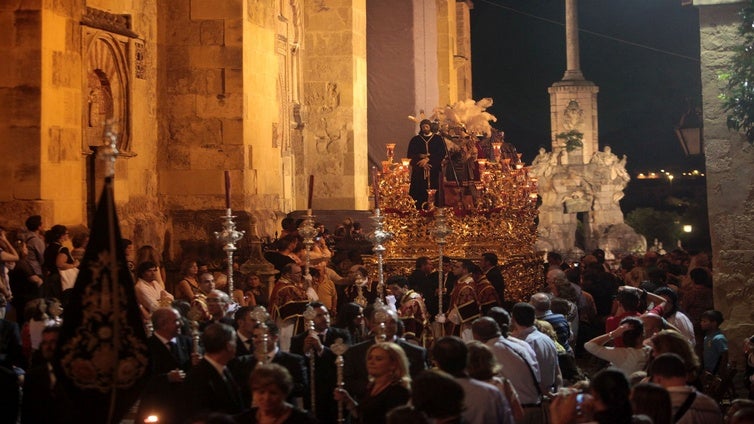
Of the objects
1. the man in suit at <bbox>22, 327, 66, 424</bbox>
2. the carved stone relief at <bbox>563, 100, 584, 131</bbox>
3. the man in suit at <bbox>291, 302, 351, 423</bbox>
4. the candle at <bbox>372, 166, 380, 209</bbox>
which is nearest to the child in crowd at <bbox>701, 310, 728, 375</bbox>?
the candle at <bbox>372, 166, 380, 209</bbox>

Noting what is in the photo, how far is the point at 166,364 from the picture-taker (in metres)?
9.18

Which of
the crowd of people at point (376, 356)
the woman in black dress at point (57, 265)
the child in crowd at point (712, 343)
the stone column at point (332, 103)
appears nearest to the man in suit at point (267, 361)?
the crowd of people at point (376, 356)

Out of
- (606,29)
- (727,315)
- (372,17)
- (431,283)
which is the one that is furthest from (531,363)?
(606,29)

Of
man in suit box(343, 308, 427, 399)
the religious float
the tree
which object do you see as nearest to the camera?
man in suit box(343, 308, 427, 399)

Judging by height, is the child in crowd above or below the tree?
below

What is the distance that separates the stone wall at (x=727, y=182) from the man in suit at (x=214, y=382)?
788cm

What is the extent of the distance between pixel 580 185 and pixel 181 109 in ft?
107

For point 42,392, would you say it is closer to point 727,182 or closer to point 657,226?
point 727,182

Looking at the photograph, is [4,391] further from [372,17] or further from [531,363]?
[372,17]

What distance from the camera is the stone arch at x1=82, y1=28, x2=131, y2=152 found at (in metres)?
17.2

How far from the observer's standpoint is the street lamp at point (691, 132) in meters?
16.7

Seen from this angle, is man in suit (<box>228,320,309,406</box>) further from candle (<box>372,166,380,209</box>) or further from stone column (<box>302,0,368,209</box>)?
stone column (<box>302,0,368,209</box>)

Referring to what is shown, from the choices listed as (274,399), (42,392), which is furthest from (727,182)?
(42,392)

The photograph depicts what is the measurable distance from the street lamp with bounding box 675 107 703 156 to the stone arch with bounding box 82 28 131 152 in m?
7.05
